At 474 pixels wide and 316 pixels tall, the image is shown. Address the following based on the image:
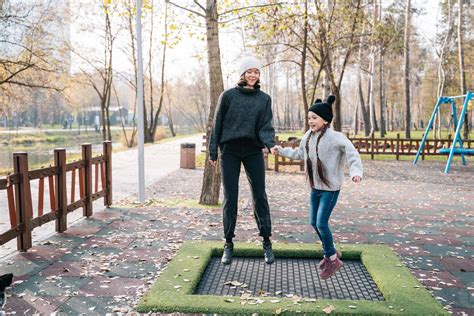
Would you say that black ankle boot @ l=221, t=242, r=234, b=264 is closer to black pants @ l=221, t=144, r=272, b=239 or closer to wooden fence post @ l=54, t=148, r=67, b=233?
black pants @ l=221, t=144, r=272, b=239

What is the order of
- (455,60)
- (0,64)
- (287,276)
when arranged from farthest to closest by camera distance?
(455,60)
(0,64)
(287,276)

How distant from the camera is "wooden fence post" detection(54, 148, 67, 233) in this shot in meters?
6.10

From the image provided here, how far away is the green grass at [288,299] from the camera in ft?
11.8

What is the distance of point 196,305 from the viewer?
366 cm

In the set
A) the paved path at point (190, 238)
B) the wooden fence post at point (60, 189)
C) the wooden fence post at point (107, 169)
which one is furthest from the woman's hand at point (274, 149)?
the wooden fence post at point (107, 169)

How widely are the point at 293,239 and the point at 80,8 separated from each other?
27533 mm

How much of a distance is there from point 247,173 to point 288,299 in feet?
4.52

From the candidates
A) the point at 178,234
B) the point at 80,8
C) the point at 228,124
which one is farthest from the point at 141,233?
the point at 80,8

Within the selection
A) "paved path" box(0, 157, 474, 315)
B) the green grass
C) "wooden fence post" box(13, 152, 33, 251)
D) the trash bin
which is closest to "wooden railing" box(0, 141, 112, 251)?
"wooden fence post" box(13, 152, 33, 251)

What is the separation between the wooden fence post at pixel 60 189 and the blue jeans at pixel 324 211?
11.5 ft

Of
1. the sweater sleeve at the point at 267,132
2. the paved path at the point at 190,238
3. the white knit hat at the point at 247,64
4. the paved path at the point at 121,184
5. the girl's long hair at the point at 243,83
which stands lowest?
the paved path at the point at 190,238

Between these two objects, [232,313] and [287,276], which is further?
[287,276]

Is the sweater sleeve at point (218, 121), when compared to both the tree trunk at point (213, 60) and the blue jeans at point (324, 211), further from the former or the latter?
the tree trunk at point (213, 60)

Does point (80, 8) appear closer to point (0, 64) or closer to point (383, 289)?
point (0, 64)
